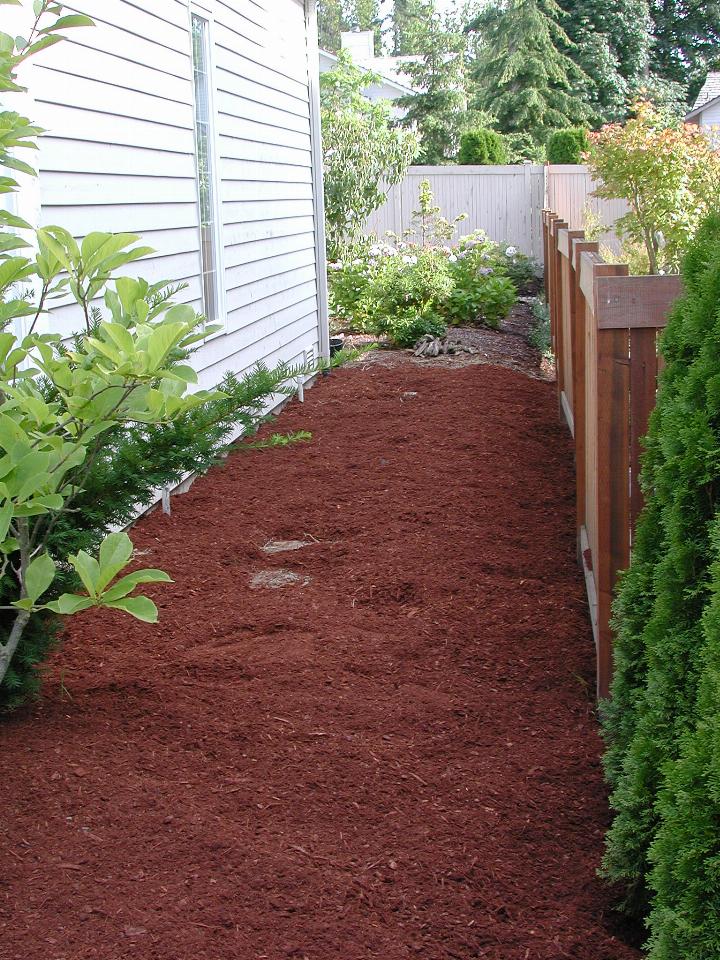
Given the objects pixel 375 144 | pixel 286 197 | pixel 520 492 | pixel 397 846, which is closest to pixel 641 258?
pixel 375 144

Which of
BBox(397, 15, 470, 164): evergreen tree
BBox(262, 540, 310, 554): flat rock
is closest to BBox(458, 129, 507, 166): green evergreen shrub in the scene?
BBox(397, 15, 470, 164): evergreen tree

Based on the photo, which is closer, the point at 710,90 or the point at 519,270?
the point at 519,270

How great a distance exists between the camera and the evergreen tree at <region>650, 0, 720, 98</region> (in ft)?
149

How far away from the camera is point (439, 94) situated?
38.8 metres

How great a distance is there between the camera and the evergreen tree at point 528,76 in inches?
1524

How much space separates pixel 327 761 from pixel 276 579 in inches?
71.1

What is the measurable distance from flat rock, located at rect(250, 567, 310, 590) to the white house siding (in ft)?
4.14

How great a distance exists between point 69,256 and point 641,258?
1319 centimetres

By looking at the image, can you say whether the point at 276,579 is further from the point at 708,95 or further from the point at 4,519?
the point at 708,95

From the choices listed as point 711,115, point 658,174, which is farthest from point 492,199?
point 711,115

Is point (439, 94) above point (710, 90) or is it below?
above

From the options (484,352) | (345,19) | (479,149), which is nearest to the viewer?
(484,352)

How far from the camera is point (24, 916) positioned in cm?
240

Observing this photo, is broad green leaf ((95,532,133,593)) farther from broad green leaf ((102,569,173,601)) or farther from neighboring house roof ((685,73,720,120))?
neighboring house roof ((685,73,720,120))
